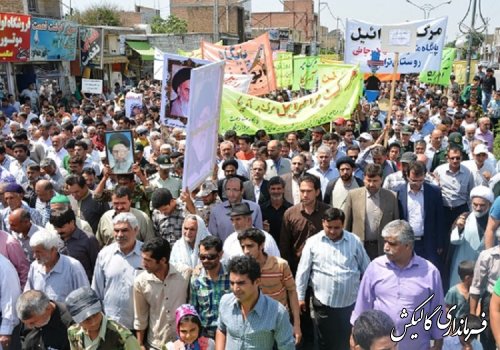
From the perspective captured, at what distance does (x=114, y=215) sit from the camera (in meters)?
4.95

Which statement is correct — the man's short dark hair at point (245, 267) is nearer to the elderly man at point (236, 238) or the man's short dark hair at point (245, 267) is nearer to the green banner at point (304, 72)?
the elderly man at point (236, 238)

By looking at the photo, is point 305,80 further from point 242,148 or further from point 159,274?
point 159,274

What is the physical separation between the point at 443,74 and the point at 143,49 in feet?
66.7

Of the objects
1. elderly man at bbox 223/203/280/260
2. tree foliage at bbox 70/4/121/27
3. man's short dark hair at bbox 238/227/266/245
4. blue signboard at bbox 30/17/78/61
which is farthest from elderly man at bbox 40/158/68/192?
tree foliage at bbox 70/4/121/27

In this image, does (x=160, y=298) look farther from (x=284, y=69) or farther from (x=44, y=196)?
(x=284, y=69)

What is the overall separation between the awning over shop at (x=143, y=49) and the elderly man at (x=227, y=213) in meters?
26.7

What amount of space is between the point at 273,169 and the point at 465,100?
10.3m

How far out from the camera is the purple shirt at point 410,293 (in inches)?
140

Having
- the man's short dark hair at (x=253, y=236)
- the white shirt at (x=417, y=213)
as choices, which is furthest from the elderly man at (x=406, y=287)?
the white shirt at (x=417, y=213)

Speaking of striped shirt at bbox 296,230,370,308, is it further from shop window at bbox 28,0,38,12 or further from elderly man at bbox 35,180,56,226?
shop window at bbox 28,0,38,12

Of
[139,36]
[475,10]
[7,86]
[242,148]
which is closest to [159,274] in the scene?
[242,148]

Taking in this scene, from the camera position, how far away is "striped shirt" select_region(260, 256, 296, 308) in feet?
13.0

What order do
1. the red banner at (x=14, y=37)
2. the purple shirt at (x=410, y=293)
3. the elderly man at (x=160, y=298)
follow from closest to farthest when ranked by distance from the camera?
the purple shirt at (x=410, y=293) < the elderly man at (x=160, y=298) < the red banner at (x=14, y=37)

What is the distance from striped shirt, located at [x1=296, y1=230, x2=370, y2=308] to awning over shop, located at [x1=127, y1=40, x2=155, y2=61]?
90.7 feet
